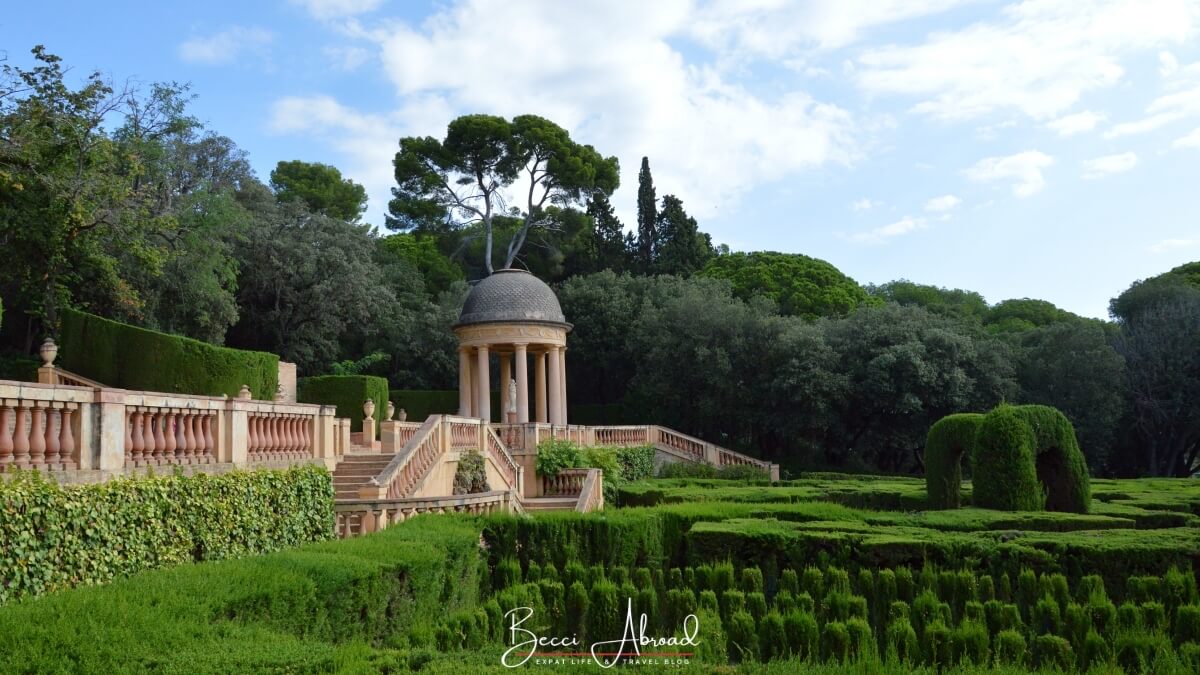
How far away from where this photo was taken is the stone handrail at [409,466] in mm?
15949

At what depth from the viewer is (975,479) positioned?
17484 millimetres

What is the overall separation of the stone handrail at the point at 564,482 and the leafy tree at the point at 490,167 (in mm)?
24046

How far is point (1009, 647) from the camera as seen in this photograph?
322 inches

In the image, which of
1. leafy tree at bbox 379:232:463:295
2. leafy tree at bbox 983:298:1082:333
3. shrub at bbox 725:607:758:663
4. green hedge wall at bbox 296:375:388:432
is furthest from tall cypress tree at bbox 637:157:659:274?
shrub at bbox 725:607:758:663

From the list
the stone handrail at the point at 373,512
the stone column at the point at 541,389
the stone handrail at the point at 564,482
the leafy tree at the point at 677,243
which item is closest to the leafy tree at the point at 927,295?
the leafy tree at the point at 677,243

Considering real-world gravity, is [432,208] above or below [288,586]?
above

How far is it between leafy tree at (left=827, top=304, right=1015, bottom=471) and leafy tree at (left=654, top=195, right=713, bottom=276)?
14.9 metres

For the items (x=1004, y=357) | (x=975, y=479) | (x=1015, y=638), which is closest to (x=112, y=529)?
(x=1015, y=638)

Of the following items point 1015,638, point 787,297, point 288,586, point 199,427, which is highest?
point 787,297

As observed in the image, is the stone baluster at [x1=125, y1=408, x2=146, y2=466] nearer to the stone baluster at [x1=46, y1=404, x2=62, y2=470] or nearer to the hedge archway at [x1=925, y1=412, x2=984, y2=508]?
the stone baluster at [x1=46, y1=404, x2=62, y2=470]

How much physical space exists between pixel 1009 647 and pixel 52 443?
868cm

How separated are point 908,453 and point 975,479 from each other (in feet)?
83.8

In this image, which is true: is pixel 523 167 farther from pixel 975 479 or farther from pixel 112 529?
pixel 112 529

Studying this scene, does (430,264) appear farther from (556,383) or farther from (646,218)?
(556,383)
